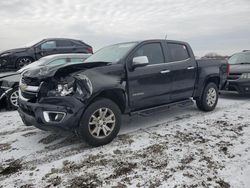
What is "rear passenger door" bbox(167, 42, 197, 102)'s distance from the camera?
5.53m

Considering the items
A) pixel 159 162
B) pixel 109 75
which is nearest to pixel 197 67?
pixel 109 75

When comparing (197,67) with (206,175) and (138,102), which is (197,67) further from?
(206,175)

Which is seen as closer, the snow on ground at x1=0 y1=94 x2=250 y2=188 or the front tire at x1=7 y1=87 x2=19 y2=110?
the snow on ground at x1=0 y1=94 x2=250 y2=188

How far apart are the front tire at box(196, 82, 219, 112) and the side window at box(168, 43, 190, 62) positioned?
41.5 inches

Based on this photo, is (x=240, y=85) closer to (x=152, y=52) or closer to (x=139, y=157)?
(x=152, y=52)

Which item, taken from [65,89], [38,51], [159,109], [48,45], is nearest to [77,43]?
[48,45]

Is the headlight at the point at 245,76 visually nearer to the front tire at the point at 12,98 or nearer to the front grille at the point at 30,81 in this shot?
the front grille at the point at 30,81

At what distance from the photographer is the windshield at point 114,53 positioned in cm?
484

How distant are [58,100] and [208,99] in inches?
161

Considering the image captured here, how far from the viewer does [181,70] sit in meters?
5.63

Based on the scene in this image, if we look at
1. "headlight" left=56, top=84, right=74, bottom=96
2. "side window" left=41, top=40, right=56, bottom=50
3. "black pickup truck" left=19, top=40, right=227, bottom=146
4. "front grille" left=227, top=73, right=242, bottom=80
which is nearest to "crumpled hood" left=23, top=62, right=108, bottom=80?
"black pickup truck" left=19, top=40, right=227, bottom=146

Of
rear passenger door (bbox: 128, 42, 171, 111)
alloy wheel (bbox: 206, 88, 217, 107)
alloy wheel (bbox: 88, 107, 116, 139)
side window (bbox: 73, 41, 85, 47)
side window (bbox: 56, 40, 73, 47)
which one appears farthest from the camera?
side window (bbox: 73, 41, 85, 47)

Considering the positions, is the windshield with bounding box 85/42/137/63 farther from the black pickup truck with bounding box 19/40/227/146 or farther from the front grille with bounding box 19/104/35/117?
the front grille with bounding box 19/104/35/117

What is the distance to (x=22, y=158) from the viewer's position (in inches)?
153
